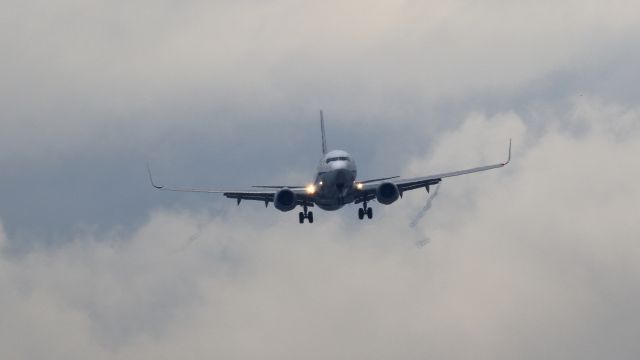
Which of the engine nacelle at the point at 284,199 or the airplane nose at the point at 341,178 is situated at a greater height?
the engine nacelle at the point at 284,199

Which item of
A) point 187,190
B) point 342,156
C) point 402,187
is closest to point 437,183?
point 402,187

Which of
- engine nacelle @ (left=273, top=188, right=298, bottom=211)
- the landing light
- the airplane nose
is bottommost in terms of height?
the airplane nose

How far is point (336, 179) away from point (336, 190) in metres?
1.85

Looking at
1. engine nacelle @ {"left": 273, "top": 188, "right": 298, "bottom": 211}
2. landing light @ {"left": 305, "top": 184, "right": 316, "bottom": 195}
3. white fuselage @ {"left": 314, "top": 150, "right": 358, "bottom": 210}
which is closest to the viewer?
white fuselage @ {"left": 314, "top": 150, "right": 358, "bottom": 210}

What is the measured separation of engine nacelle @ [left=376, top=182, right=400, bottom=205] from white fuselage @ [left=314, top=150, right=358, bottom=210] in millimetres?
2386

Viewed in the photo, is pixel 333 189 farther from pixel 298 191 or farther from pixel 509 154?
pixel 509 154

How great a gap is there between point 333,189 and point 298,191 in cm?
503

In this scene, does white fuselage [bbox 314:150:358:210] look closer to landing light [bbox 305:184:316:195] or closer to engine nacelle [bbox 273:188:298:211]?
landing light [bbox 305:184:316:195]

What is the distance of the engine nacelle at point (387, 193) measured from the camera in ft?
427

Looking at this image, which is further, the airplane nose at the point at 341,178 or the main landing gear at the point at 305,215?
the main landing gear at the point at 305,215

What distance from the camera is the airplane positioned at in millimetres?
126812

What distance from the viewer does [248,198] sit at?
137 m

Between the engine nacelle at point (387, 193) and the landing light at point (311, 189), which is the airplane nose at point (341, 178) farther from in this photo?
the engine nacelle at point (387, 193)

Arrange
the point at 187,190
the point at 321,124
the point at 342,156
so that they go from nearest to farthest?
the point at 342,156 < the point at 187,190 < the point at 321,124
